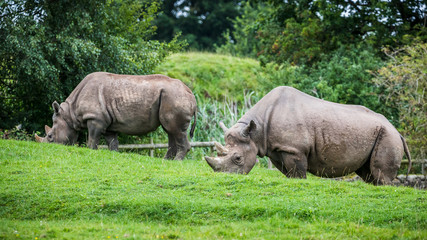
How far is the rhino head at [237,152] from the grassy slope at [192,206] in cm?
39

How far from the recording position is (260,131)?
11.3 metres

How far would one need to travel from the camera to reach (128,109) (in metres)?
15.0

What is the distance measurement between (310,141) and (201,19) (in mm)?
38768

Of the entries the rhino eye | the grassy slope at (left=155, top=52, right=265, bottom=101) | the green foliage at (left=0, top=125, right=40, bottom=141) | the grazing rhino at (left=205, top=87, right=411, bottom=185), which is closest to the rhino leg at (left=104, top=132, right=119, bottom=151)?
the green foliage at (left=0, top=125, right=40, bottom=141)

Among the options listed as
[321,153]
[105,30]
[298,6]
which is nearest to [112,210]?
[321,153]

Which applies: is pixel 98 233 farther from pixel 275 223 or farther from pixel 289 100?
pixel 289 100

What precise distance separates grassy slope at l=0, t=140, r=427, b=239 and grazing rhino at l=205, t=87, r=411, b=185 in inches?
27.5

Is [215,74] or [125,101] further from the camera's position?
[215,74]

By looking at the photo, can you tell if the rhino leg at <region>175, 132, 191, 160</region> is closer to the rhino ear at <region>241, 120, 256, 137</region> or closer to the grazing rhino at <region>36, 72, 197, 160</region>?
the grazing rhino at <region>36, 72, 197, 160</region>

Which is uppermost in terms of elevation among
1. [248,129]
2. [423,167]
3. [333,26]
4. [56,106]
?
[333,26]

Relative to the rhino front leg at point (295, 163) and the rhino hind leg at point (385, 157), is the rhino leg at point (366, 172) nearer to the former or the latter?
the rhino hind leg at point (385, 157)

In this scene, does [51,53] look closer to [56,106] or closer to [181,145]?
[56,106]

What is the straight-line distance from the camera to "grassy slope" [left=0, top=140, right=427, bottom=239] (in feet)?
25.2

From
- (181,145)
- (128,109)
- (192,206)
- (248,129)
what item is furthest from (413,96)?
(192,206)
